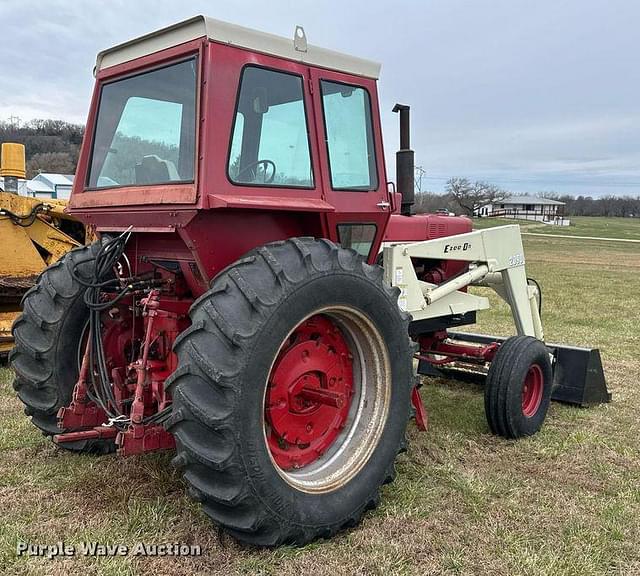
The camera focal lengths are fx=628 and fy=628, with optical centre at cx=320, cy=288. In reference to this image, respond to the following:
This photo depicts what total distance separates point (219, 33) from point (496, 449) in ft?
10.7

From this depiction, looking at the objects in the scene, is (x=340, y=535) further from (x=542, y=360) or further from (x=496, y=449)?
(x=542, y=360)

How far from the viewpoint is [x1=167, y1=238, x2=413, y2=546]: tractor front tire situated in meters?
2.72

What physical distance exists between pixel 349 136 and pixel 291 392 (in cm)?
160

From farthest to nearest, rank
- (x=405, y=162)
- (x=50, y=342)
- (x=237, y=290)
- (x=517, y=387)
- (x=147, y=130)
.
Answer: (x=405, y=162) → (x=517, y=387) → (x=50, y=342) → (x=147, y=130) → (x=237, y=290)

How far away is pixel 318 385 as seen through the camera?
136 inches

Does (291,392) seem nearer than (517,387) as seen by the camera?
Yes

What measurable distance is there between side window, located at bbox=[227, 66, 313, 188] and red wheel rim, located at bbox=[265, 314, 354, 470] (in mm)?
806

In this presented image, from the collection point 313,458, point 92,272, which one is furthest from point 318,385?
point 92,272

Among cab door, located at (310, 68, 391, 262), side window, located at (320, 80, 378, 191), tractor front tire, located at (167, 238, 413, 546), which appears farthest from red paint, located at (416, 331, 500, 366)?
side window, located at (320, 80, 378, 191)

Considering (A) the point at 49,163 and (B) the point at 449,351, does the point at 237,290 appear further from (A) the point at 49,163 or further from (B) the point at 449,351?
(A) the point at 49,163

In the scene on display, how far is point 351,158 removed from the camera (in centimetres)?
383

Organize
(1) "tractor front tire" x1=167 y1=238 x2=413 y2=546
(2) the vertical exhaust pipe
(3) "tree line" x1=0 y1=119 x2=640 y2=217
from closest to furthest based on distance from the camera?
1. (1) "tractor front tire" x1=167 y1=238 x2=413 y2=546
2. (2) the vertical exhaust pipe
3. (3) "tree line" x1=0 y1=119 x2=640 y2=217

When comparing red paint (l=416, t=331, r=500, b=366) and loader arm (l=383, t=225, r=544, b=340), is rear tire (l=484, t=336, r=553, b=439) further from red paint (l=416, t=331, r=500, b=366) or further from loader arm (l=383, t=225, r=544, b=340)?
loader arm (l=383, t=225, r=544, b=340)

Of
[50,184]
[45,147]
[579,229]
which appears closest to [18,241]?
[45,147]
